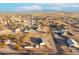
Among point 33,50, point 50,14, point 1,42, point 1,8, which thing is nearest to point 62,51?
point 33,50

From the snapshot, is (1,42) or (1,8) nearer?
(1,42)

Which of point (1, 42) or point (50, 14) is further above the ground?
point (50, 14)

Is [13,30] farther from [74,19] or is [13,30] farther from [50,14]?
[74,19]

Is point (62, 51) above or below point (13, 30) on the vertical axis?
below

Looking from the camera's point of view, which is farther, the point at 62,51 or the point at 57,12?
the point at 57,12

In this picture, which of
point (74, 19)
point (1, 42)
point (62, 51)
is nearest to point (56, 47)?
point (62, 51)

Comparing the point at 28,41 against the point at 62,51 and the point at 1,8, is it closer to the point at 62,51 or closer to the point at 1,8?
the point at 62,51

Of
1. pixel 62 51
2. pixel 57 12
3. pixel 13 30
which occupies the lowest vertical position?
pixel 62 51

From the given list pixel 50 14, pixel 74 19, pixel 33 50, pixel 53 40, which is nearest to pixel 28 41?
pixel 33 50
